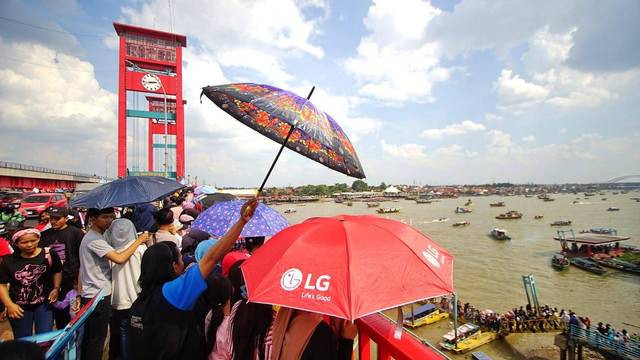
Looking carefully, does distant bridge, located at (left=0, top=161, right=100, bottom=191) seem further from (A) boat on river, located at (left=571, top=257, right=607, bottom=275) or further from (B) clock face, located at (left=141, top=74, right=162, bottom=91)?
(A) boat on river, located at (left=571, top=257, right=607, bottom=275)

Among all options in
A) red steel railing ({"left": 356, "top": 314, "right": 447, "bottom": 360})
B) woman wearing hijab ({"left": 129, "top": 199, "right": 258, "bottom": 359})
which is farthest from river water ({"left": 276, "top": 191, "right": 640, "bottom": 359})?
woman wearing hijab ({"left": 129, "top": 199, "right": 258, "bottom": 359})

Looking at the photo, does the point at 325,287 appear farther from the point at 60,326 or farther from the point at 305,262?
the point at 60,326

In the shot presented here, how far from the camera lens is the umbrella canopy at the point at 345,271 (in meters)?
1.36

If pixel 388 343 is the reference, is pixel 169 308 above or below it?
above

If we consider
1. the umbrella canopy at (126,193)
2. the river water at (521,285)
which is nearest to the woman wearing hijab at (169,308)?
the umbrella canopy at (126,193)

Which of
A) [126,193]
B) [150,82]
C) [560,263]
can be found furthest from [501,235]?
[150,82]

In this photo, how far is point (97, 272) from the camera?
3.08m

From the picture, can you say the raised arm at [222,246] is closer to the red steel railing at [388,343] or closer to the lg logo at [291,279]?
the lg logo at [291,279]

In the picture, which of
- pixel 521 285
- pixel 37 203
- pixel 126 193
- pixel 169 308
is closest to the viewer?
pixel 169 308

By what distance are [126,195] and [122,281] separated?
112 cm

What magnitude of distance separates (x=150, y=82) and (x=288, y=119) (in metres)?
34.0

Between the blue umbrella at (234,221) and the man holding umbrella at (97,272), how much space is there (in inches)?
39.7

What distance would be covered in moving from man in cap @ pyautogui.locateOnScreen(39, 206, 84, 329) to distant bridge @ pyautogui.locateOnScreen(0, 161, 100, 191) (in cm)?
3357

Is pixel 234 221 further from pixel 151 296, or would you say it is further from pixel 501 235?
pixel 501 235
